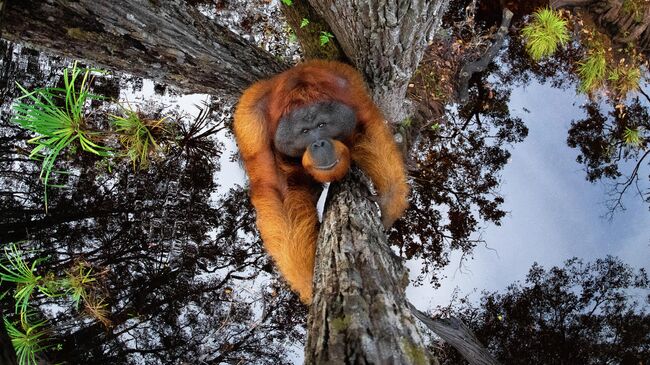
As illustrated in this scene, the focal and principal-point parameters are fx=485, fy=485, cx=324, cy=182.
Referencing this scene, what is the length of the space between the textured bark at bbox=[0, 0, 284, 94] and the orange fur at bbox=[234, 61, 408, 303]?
0.70 meters

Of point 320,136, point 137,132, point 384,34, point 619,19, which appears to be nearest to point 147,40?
point 137,132

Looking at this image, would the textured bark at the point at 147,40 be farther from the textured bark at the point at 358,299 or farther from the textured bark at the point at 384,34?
the textured bark at the point at 358,299

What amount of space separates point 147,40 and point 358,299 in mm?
2241

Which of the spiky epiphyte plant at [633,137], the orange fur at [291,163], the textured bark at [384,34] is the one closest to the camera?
the orange fur at [291,163]

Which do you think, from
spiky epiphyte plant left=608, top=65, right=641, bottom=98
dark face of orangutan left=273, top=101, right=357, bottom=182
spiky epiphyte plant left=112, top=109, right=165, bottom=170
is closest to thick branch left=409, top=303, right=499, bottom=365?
dark face of orangutan left=273, top=101, right=357, bottom=182

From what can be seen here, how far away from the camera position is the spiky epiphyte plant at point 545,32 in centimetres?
563

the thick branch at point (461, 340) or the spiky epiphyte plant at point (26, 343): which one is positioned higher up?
the thick branch at point (461, 340)

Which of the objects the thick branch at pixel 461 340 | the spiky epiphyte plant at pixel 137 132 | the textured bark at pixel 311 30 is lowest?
the thick branch at pixel 461 340

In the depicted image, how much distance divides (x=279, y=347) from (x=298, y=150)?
12.8 ft

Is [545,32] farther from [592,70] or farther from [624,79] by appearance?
[624,79]

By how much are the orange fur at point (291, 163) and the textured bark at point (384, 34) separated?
0.45 meters

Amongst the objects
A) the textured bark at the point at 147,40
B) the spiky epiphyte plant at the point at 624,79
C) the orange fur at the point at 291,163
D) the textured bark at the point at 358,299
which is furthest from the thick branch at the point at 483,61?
the textured bark at the point at 358,299

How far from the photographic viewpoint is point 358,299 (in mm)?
1705

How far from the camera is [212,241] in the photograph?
586 cm
